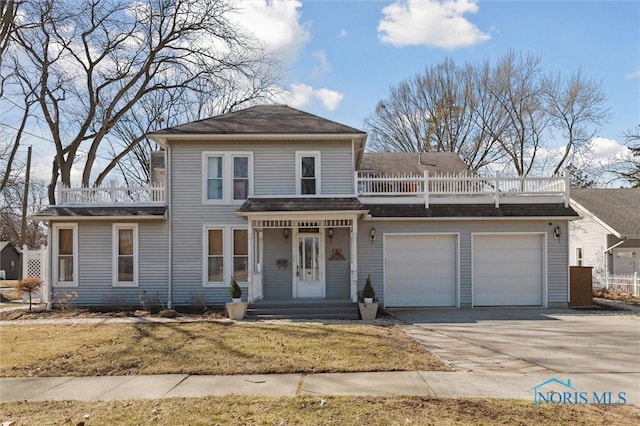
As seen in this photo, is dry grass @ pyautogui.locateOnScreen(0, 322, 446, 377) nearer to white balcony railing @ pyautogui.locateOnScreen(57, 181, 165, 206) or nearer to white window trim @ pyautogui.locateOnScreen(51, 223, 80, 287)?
white window trim @ pyautogui.locateOnScreen(51, 223, 80, 287)

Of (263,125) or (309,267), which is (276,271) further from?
(263,125)

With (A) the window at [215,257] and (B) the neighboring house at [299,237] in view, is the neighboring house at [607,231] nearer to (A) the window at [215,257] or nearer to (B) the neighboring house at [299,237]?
(B) the neighboring house at [299,237]

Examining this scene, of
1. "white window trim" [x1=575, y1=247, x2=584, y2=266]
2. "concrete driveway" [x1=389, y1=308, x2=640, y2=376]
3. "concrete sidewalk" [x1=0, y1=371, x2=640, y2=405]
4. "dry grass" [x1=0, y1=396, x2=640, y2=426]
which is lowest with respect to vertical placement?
"concrete driveway" [x1=389, y1=308, x2=640, y2=376]

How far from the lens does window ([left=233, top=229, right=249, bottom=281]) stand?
16.8 m

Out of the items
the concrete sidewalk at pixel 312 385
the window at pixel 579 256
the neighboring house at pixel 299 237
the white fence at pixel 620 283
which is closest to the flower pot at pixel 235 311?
the neighboring house at pixel 299 237

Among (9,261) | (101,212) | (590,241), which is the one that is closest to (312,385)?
(101,212)

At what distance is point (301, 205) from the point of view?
15.7m

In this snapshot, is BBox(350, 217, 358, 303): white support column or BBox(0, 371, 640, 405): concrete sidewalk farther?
BBox(350, 217, 358, 303): white support column

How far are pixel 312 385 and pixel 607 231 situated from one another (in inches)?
857

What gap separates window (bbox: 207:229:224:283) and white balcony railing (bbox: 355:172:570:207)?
4926 millimetres

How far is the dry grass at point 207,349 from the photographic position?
7.94 m

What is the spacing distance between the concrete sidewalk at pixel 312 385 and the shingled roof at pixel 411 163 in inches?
658

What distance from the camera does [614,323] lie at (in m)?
13.4

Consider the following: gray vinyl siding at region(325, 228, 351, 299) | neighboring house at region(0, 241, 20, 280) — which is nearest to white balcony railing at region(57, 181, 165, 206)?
gray vinyl siding at region(325, 228, 351, 299)
